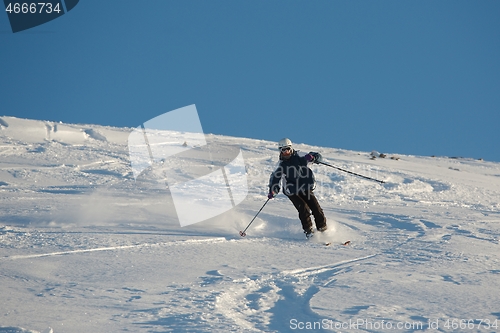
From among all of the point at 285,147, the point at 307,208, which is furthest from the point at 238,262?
the point at 285,147

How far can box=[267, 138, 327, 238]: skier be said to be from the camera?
8.63m

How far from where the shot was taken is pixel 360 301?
5.15m

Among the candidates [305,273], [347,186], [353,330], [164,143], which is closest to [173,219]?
[305,273]

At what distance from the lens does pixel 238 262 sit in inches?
263

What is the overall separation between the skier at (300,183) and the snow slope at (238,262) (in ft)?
1.13

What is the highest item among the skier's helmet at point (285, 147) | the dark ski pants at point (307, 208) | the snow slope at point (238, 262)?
the skier's helmet at point (285, 147)

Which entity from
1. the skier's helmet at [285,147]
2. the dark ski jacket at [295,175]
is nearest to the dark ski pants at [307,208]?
the dark ski jacket at [295,175]

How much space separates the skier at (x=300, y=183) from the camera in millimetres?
8633

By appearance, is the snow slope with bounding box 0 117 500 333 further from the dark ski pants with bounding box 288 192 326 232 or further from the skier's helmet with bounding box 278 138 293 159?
the skier's helmet with bounding box 278 138 293 159

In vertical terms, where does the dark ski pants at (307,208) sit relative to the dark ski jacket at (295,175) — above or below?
below

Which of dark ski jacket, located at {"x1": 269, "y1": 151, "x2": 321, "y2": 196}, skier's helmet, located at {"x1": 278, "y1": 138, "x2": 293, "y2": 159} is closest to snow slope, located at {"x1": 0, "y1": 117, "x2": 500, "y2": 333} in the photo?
dark ski jacket, located at {"x1": 269, "y1": 151, "x2": 321, "y2": 196}

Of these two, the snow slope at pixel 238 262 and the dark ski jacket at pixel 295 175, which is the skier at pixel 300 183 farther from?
the snow slope at pixel 238 262

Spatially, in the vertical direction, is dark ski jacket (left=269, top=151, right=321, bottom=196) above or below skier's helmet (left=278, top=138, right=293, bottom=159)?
below

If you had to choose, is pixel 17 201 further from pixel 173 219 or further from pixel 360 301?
pixel 360 301
